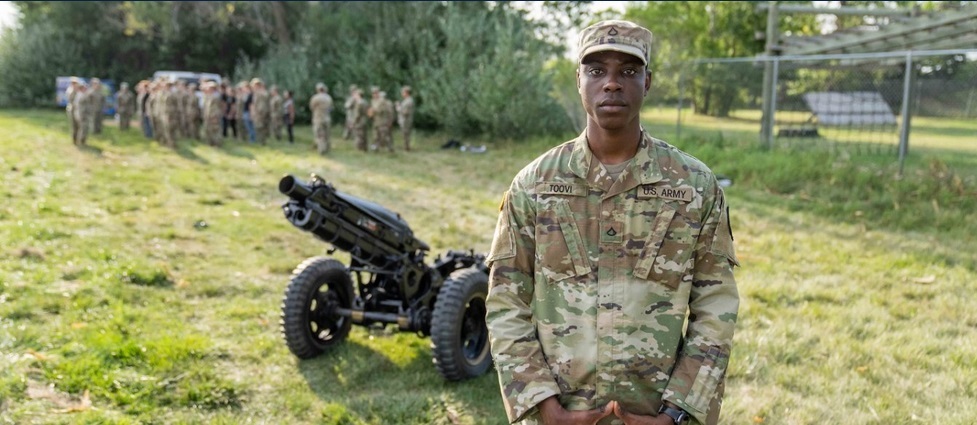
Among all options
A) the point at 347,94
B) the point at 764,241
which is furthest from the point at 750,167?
the point at 347,94

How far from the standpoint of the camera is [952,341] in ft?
19.8

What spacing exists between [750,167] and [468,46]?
12.0 metres

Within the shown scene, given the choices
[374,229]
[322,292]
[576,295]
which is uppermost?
[576,295]

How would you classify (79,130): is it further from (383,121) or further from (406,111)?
(406,111)

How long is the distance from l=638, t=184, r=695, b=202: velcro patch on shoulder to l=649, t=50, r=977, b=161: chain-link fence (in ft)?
30.8

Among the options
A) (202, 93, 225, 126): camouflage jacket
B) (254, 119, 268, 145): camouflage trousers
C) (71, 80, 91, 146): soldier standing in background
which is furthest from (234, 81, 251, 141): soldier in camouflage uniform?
(71, 80, 91, 146): soldier standing in background

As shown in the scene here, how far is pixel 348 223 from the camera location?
18.5 ft

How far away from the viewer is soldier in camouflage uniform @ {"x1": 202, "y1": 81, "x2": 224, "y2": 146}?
19828 mm

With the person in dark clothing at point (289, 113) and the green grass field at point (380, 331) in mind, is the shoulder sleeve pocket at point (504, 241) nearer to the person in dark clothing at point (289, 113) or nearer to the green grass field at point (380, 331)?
the green grass field at point (380, 331)

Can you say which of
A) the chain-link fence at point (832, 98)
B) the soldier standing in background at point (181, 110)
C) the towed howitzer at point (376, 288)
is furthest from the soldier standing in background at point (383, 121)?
the towed howitzer at point (376, 288)

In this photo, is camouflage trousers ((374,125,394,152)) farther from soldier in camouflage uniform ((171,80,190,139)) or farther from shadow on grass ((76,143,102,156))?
shadow on grass ((76,143,102,156))

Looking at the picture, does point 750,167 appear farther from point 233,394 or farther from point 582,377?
point 582,377

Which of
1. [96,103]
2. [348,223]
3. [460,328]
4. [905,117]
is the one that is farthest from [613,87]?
[96,103]

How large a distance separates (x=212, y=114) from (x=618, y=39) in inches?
754
